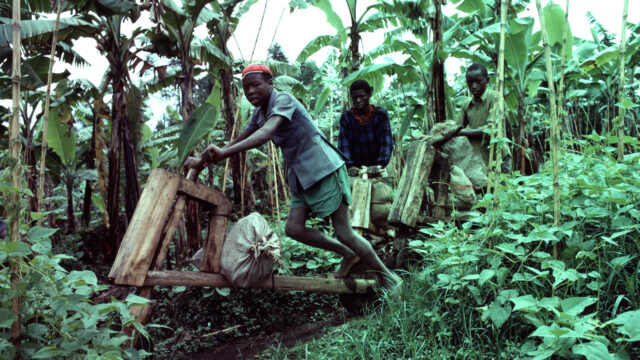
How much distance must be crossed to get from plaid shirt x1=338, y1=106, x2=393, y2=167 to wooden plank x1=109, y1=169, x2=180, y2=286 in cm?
234

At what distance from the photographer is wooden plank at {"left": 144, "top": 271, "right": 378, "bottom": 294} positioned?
2355 millimetres

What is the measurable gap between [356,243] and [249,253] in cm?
82

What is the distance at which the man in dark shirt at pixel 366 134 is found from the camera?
4355 mm

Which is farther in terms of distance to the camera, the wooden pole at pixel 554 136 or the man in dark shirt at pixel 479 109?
the man in dark shirt at pixel 479 109

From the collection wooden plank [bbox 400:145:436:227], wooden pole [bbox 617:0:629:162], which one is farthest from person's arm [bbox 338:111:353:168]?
wooden pole [bbox 617:0:629:162]

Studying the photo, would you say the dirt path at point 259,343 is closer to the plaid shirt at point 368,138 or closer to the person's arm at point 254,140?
the person's arm at point 254,140

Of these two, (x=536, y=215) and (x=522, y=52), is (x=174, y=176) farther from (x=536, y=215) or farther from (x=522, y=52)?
(x=522, y=52)

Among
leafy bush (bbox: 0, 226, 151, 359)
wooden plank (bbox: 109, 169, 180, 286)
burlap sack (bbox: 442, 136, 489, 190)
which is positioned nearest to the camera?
leafy bush (bbox: 0, 226, 151, 359)

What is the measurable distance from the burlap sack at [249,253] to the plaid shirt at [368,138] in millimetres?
1802

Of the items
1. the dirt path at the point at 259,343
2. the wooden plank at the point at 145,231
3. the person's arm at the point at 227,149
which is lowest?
the dirt path at the point at 259,343

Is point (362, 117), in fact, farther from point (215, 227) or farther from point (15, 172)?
point (15, 172)

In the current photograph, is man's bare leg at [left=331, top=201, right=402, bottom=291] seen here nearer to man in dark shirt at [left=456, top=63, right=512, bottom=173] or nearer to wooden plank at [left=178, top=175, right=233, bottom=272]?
wooden plank at [left=178, top=175, right=233, bottom=272]

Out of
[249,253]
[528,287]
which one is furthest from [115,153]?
[528,287]

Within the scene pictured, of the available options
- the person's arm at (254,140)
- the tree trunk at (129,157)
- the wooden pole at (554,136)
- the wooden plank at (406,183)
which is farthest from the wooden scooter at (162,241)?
the tree trunk at (129,157)
